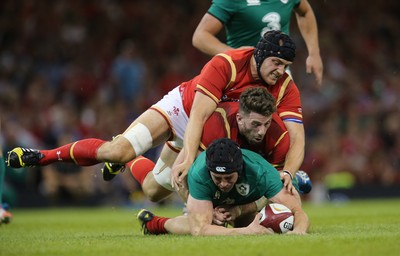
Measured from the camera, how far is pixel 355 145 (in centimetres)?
1727

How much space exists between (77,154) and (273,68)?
2.13 meters

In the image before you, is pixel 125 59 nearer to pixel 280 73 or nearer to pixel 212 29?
pixel 212 29

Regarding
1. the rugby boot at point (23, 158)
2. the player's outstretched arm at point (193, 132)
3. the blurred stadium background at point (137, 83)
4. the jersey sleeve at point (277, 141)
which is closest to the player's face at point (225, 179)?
the player's outstretched arm at point (193, 132)

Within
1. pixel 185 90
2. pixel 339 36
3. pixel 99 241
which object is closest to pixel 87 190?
pixel 339 36

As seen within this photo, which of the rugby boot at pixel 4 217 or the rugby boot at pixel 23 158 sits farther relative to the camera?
the rugby boot at pixel 4 217

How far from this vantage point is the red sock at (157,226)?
822 cm

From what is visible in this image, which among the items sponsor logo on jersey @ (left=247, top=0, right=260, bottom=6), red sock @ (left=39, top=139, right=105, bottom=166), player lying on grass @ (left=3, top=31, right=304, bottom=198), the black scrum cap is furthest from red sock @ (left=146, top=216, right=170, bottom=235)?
sponsor logo on jersey @ (left=247, top=0, right=260, bottom=6)

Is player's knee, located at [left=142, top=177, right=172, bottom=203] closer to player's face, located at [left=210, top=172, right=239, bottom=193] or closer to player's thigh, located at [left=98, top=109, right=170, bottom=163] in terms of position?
player's thigh, located at [left=98, top=109, right=170, bottom=163]

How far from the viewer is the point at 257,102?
746cm

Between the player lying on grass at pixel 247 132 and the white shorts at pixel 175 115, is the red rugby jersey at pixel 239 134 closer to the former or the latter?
the player lying on grass at pixel 247 132

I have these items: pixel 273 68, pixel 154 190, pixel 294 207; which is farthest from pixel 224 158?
pixel 154 190

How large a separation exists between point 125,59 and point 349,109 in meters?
4.64

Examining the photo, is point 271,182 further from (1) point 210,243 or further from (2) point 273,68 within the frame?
(2) point 273,68

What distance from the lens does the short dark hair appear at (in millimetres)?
7465
